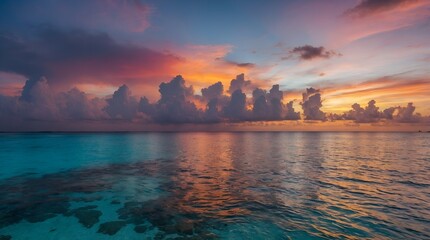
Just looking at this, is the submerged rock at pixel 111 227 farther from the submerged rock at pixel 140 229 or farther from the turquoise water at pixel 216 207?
the submerged rock at pixel 140 229

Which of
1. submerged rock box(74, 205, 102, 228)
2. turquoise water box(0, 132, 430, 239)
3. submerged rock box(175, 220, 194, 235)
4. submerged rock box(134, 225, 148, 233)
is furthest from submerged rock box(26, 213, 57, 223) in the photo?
submerged rock box(175, 220, 194, 235)

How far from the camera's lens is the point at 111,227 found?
16.2 metres

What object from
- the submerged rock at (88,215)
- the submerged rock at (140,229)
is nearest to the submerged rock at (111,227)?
the submerged rock at (88,215)

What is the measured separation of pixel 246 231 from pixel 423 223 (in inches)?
481

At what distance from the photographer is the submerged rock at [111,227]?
15562mm

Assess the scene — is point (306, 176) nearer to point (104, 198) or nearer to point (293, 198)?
point (293, 198)

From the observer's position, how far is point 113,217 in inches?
709

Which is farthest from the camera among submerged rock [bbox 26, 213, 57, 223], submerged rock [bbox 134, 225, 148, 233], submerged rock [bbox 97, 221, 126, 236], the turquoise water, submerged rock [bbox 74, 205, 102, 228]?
→ submerged rock [bbox 26, 213, 57, 223]

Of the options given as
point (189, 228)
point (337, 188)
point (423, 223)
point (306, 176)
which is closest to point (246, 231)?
point (189, 228)

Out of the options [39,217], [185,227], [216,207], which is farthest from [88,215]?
[216,207]

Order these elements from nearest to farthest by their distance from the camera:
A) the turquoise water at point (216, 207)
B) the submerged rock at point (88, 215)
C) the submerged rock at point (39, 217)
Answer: the turquoise water at point (216, 207) < the submerged rock at point (88, 215) < the submerged rock at point (39, 217)

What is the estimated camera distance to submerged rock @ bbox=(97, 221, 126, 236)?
51.1 feet

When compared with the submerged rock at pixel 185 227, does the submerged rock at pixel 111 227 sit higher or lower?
lower

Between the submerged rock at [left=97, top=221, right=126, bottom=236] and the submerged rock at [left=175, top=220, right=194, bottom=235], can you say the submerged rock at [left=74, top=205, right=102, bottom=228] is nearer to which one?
the submerged rock at [left=97, top=221, right=126, bottom=236]
